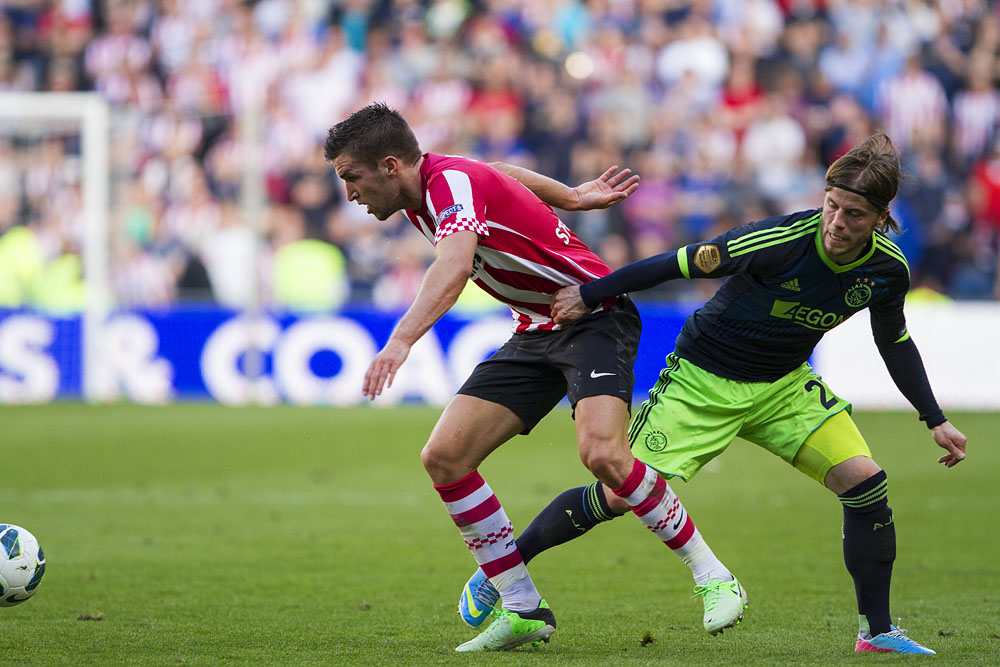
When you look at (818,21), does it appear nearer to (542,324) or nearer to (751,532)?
(751,532)

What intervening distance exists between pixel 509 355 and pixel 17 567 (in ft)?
6.85

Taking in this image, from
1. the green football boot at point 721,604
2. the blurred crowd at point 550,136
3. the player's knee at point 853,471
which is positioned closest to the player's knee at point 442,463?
the green football boot at point 721,604

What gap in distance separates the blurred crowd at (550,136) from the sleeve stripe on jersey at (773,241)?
10753 mm

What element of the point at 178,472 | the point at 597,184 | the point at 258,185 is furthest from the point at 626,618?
the point at 258,185

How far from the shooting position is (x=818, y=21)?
709 inches

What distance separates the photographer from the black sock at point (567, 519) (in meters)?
5.41

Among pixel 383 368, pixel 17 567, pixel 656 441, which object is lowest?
pixel 17 567

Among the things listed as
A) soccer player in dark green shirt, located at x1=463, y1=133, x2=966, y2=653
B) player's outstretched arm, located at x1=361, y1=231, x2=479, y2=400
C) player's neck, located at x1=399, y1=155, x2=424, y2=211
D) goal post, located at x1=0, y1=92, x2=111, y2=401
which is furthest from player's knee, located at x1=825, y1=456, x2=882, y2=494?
goal post, located at x1=0, y1=92, x2=111, y2=401

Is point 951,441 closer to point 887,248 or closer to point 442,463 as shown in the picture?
point 887,248

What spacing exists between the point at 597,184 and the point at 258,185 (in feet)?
39.6

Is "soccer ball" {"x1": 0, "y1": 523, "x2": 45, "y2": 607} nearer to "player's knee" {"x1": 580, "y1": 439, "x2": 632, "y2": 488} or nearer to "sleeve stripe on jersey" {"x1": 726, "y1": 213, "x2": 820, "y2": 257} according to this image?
"player's knee" {"x1": 580, "y1": 439, "x2": 632, "y2": 488}

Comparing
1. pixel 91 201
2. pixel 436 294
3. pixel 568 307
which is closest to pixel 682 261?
pixel 568 307

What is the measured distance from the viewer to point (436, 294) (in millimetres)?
4750

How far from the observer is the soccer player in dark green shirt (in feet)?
16.2
